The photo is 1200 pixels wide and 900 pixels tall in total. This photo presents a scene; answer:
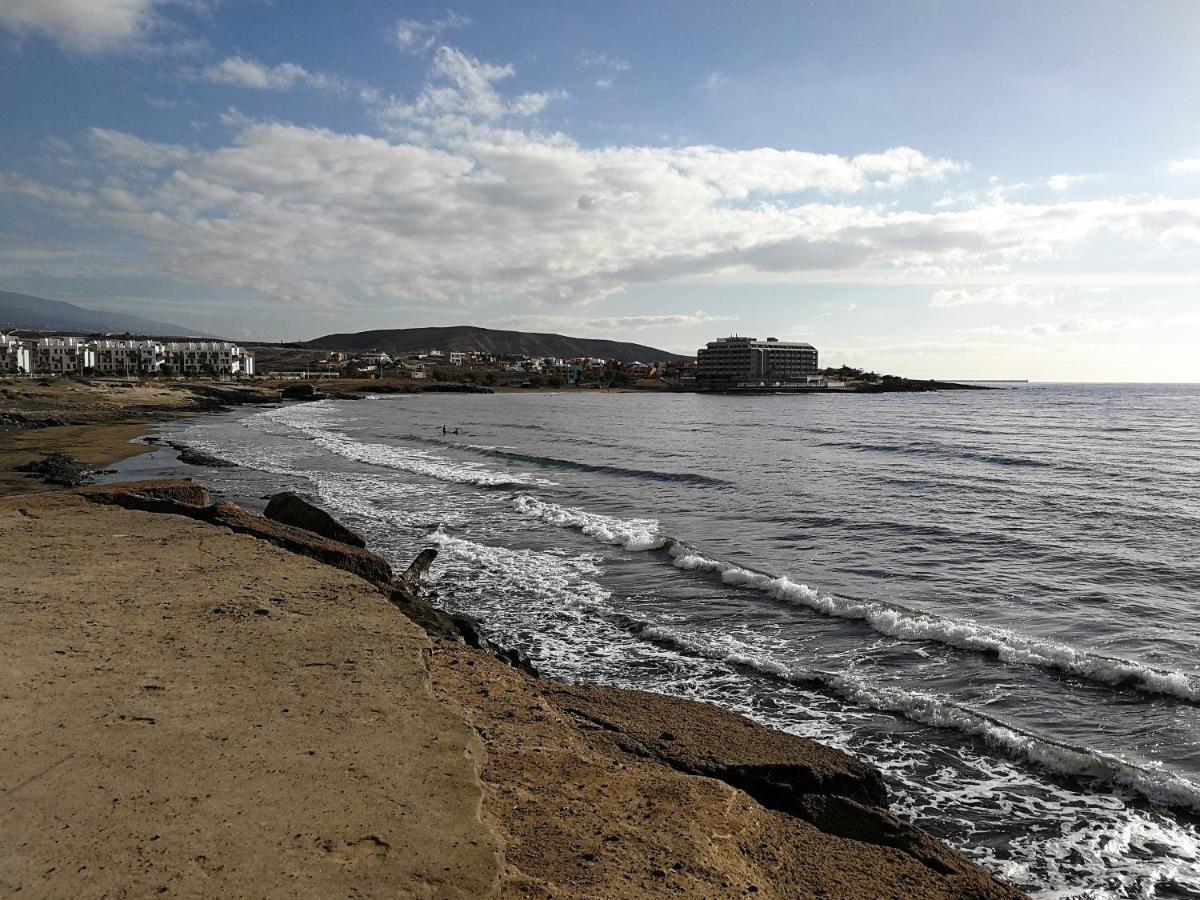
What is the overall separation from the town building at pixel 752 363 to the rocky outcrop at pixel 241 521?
163 m

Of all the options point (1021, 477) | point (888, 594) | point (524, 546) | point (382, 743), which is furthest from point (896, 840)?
point (1021, 477)

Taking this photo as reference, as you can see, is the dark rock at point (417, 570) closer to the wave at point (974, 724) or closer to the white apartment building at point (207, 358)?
the wave at point (974, 724)

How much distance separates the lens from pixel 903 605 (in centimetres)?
1348

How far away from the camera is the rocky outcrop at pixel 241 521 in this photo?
40.4ft

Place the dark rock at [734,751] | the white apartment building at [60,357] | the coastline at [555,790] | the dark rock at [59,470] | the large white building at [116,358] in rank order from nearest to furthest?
the coastline at [555,790] → the dark rock at [734,751] → the dark rock at [59,470] → the large white building at [116,358] → the white apartment building at [60,357]

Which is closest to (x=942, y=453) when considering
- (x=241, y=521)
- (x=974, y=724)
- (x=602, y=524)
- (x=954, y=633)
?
(x=602, y=524)

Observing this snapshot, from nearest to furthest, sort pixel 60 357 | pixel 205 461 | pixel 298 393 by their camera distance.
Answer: pixel 205 461
pixel 298 393
pixel 60 357

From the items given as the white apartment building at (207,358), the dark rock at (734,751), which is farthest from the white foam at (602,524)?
the white apartment building at (207,358)

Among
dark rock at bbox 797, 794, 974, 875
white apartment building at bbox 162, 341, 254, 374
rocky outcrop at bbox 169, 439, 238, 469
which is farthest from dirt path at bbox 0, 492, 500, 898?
white apartment building at bbox 162, 341, 254, 374

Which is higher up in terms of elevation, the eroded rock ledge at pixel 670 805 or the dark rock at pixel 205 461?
the eroded rock ledge at pixel 670 805

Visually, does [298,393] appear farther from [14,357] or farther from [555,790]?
[555,790]

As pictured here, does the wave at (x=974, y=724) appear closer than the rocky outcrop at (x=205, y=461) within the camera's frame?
Yes

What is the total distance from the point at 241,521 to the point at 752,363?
559ft

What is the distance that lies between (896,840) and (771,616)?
7.40 meters
